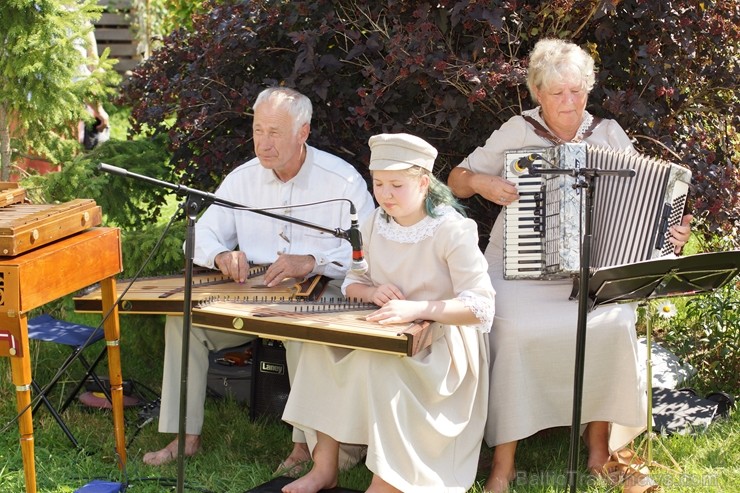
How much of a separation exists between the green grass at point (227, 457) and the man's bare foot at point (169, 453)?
0.13 feet

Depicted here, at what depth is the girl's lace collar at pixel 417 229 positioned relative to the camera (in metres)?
4.16

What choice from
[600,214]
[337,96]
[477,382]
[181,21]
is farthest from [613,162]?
[181,21]

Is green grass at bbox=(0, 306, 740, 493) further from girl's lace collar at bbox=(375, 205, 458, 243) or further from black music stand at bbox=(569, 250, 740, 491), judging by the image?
girl's lace collar at bbox=(375, 205, 458, 243)

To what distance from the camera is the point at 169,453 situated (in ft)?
15.2

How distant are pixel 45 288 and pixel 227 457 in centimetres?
126

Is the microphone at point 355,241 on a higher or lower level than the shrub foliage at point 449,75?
lower

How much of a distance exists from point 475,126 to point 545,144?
679 millimetres

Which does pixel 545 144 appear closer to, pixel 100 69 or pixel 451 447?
pixel 451 447

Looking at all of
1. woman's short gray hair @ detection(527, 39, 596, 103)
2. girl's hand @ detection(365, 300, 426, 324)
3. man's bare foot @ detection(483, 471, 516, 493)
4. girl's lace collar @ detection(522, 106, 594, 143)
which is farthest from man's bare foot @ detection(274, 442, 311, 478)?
woman's short gray hair @ detection(527, 39, 596, 103)

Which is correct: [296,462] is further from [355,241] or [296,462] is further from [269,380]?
[355,241]

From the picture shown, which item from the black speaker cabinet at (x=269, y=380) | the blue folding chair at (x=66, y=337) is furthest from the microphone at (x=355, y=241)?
the blue folding chair at (x=66, y=337)

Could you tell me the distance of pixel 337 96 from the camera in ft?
18.0

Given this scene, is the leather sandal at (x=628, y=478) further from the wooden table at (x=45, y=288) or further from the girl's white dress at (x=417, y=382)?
the wooden table at (x=45, y=288)

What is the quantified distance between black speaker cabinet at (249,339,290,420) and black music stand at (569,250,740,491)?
64.0 inches
